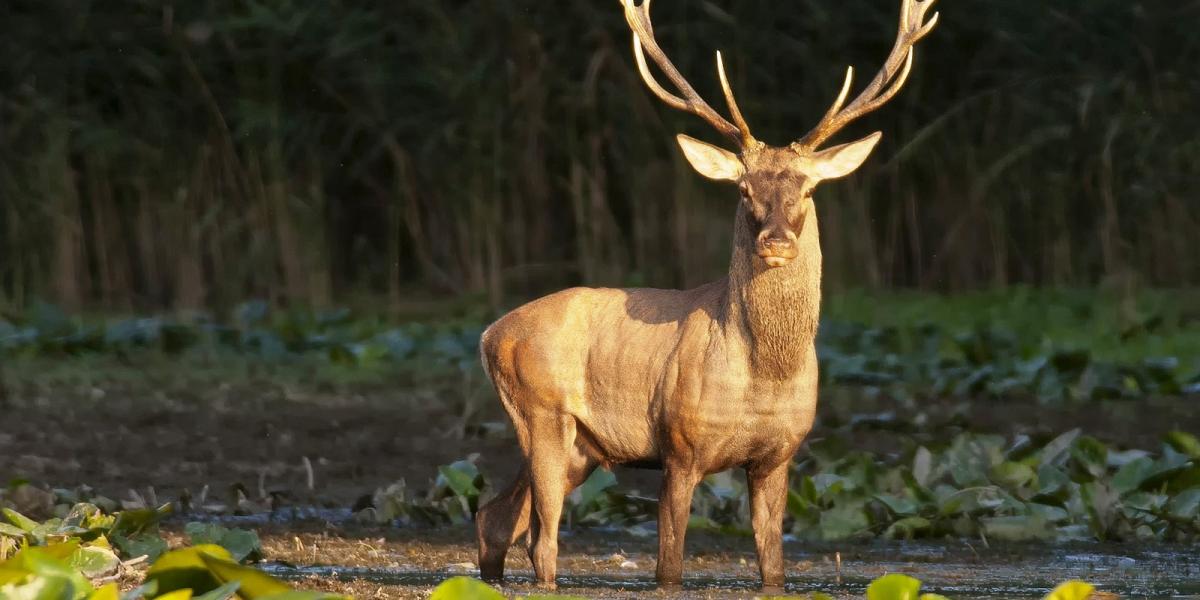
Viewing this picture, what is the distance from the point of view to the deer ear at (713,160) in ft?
20.8

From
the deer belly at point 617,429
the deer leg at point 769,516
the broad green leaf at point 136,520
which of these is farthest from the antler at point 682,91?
the broad green leaf at point 136,520

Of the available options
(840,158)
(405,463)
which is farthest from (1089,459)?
(405,463)

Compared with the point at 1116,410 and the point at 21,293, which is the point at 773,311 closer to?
the point at 1116,410

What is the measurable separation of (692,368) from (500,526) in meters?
0.87

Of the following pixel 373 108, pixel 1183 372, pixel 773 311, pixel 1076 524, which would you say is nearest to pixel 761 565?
pixel 773 311

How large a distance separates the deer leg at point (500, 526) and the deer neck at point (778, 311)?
2.84 ft

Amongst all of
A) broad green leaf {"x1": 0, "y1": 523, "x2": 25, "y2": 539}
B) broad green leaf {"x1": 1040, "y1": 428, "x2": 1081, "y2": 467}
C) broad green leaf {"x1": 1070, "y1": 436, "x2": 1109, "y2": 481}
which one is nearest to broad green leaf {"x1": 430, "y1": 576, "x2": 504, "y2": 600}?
broad green leaf {"x1": 0, "y1": 523, "x2": 25, "y2": 539}

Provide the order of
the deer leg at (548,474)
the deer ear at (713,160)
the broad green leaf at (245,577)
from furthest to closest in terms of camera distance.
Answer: the deer leg at (548,474) → the deer ear at (713,160) → the broad green leaf at (245,577)

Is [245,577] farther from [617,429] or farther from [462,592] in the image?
[617,429]

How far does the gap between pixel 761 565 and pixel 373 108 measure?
33.4ft

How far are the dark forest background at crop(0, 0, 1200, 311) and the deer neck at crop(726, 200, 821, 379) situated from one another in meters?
8.52

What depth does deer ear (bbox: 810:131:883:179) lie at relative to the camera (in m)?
6.27

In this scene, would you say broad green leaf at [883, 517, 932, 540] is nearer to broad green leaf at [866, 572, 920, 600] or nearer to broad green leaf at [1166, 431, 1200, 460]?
broad green leaf at [1166, 431, 1200, 460]

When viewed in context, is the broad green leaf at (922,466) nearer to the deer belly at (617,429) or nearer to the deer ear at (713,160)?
the deer belly at (617,429)
